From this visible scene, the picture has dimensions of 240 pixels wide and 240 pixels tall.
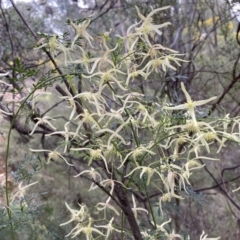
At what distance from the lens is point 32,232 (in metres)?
1.55

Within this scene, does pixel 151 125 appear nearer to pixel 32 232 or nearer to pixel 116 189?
pixel 116 189

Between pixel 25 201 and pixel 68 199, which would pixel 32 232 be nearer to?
pixel 25 201

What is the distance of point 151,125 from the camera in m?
0.76

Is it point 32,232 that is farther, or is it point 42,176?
point 42,176

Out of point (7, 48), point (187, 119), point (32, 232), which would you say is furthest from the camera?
point (7, 48)

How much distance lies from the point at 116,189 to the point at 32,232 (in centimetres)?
83

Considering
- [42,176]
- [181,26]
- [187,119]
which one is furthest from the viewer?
[42,176]

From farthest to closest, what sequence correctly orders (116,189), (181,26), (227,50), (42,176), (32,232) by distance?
(42,176) → (181,26) → (227,50) → (32,232) → (116,189)

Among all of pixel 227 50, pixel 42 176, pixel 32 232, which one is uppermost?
pixel 227 50

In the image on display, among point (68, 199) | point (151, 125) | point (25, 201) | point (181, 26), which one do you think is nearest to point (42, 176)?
point (68, 199)

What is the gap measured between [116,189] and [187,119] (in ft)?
0.71

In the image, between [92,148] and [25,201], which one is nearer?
[92,148]

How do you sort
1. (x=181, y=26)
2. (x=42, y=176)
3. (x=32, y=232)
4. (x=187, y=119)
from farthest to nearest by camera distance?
(x=42, y=176) → (x=181, y=26) → (x=32, y=232) → (x=187, y=119)

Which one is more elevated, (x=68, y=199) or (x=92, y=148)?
(x=92, y=148)
